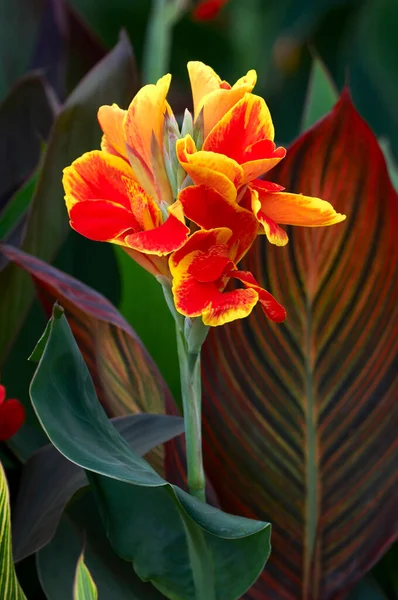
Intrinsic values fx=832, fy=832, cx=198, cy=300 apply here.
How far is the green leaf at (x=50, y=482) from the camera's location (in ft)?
1.55

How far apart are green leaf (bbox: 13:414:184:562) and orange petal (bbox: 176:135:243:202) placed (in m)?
0.17

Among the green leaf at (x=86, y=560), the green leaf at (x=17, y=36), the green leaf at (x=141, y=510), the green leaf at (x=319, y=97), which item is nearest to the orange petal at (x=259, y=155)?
the green leaf at (x=141, y=510)

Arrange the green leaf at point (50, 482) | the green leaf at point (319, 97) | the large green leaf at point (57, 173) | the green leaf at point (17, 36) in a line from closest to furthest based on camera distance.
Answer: the green leaf at point (50, 482)
the large green leaf at point (57, 173)
the green leaf at point (319, 97)
the green leaf at point (17, 36)

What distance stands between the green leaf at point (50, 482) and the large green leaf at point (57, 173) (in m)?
0.11

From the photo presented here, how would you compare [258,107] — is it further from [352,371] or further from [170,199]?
[352,371]

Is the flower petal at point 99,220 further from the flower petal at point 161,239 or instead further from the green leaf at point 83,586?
the green leaf at point 83,586

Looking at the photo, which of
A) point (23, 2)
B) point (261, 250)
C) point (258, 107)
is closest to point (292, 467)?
point (261, 250)

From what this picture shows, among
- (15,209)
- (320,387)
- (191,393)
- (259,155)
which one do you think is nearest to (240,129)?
(259,155)

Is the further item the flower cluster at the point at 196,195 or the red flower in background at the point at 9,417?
the red flower in background at the point at 9,417

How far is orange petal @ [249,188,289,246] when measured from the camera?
1.13 ft

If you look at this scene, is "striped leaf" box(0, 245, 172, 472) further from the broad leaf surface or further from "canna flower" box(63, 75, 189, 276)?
"canna flower" box(63, 75, 189, 276)

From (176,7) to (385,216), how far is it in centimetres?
47

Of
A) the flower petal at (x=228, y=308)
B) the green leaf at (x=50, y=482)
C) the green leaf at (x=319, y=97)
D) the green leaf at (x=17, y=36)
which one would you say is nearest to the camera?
the flower petal at (x=228, y=308)

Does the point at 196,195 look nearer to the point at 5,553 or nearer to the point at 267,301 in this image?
the point at 267,301
